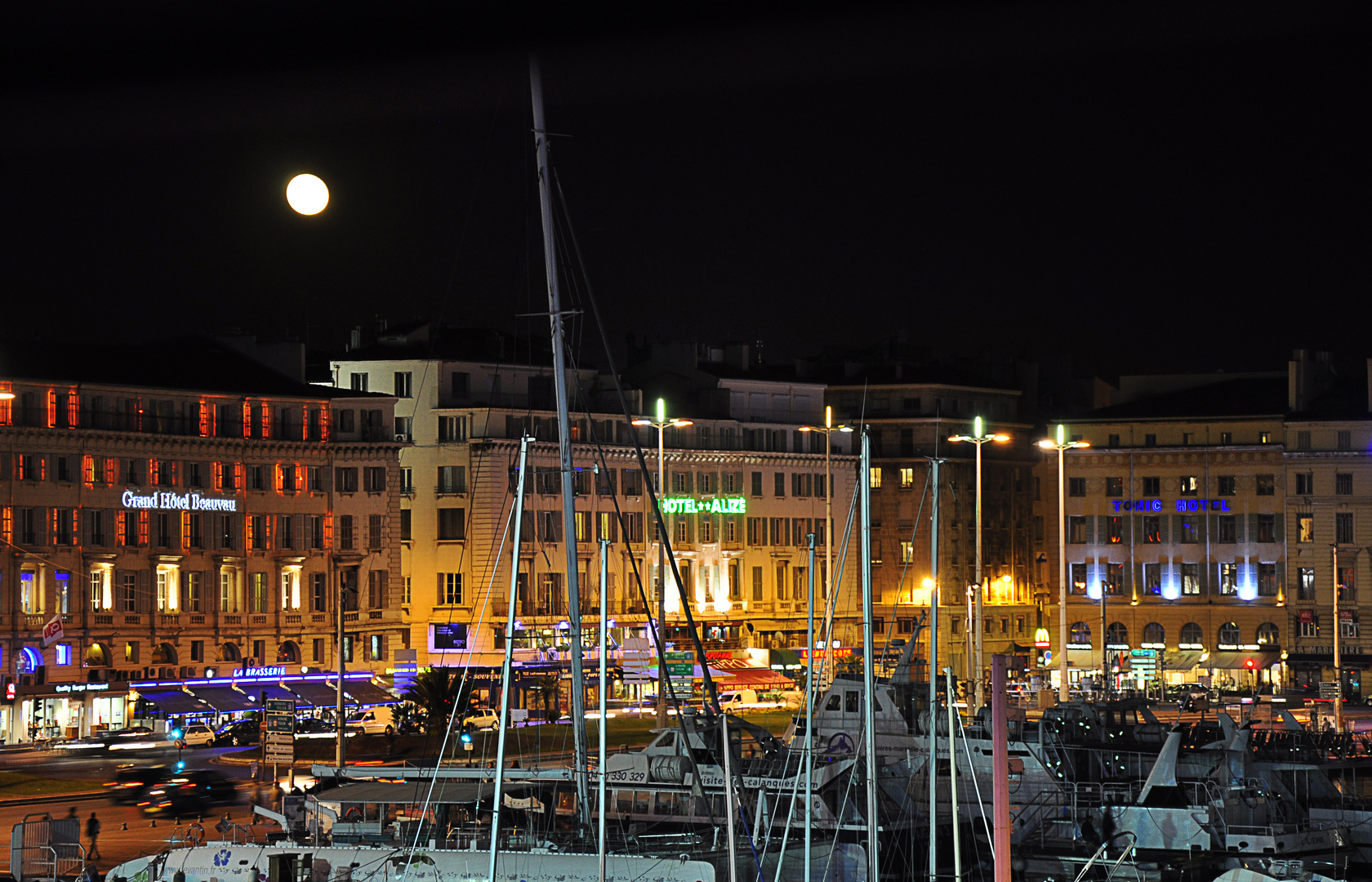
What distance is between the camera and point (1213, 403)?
390 ft

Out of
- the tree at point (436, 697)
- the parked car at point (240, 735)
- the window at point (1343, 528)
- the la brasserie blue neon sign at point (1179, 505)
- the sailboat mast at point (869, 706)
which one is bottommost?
the parked car at point (240, 735)

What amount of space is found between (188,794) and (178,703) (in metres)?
27.4

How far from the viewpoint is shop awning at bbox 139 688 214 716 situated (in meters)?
81.9

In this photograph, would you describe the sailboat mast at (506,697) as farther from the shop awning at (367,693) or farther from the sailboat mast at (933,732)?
the shop awning at (367,693)

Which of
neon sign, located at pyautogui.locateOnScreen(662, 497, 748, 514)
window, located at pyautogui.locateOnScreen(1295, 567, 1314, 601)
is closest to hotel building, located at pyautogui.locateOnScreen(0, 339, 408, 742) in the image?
neon sign, located at pyautogui.locateOnScreen(662, 497, 748, 514)

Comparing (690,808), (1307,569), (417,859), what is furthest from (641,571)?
(417,859)

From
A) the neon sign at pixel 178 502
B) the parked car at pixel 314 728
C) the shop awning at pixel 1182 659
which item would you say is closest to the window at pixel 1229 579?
the shop awning at pixel 1182 659

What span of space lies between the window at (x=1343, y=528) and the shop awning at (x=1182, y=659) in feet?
31.2

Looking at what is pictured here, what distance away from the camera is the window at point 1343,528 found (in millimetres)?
111875

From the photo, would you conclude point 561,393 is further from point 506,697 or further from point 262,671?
point 262,671

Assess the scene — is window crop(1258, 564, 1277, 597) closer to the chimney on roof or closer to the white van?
the chimney on roof

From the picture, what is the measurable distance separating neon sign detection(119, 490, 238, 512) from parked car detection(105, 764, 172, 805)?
92.3ft

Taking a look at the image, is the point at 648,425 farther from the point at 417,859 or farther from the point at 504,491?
the point at 417,859

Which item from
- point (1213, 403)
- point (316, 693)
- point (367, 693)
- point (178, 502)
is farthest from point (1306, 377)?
point (178, 502)
